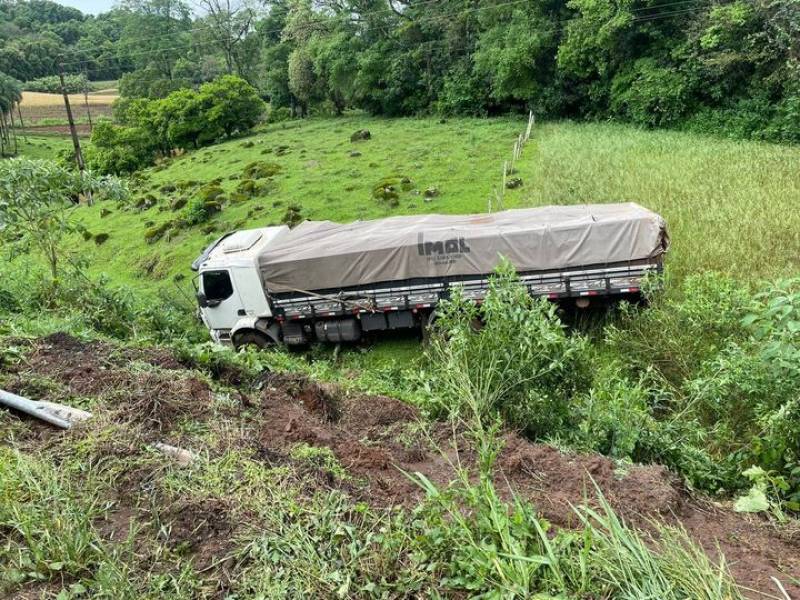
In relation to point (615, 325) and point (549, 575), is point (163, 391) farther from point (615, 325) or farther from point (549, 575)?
point (615, 325)

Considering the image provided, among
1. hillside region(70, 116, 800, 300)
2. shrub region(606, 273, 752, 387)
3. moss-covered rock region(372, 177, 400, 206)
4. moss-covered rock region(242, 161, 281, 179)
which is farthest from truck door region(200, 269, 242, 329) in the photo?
moss-covered rock region(242, 161, 281, 179)

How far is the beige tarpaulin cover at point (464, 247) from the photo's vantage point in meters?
10.9

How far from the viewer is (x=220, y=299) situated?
41.9 feet

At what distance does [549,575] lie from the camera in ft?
10.4

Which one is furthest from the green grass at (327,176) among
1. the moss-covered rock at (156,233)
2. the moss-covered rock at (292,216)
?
the moss-covered rock at (156,233)

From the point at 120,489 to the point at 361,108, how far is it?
47.7 meters

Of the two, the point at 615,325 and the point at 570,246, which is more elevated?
the point at 570,246

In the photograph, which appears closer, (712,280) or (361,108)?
(712,280)

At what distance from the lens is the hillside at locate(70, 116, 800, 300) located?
531 inches

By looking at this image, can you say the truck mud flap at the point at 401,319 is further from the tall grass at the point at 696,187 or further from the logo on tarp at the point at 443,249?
the tall grass at the point at 696,187

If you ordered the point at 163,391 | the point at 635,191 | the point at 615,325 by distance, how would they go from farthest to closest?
the point at 635,191 → the point at 615,325 → the point at 163,391

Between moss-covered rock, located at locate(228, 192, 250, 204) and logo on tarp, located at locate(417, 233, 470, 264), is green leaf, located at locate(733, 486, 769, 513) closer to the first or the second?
logo on tarp, located at locate(417, 233, 470, 264)

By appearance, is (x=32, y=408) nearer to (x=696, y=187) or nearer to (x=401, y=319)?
(x=401, y=319)

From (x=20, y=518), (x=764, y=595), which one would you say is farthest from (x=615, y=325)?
(x=20, y=518)
